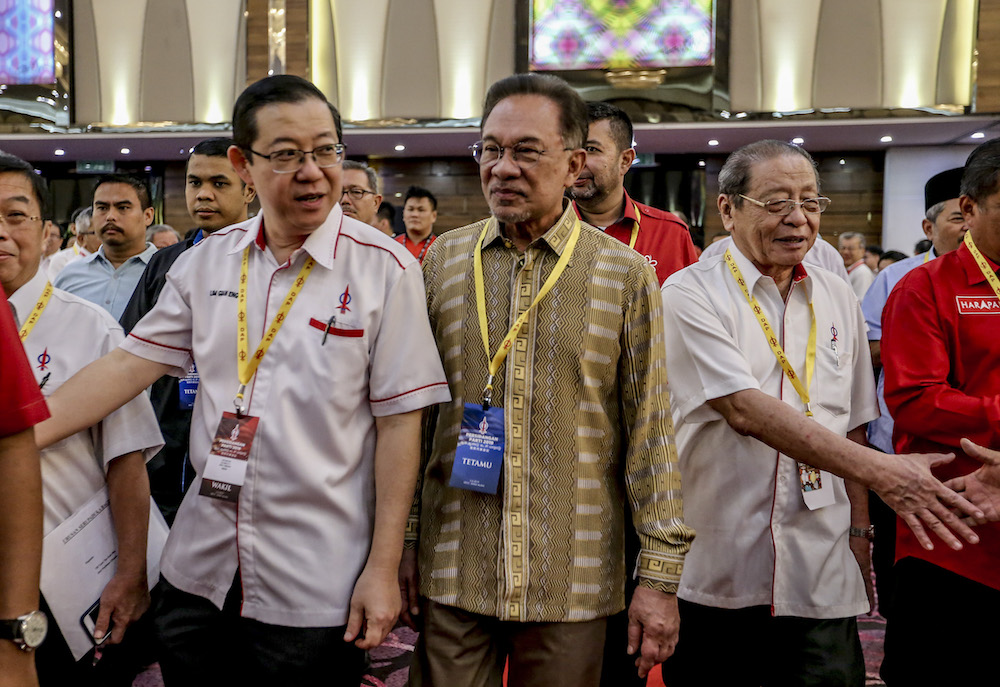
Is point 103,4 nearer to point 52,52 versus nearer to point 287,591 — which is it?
point 52,52

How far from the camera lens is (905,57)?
397 inches

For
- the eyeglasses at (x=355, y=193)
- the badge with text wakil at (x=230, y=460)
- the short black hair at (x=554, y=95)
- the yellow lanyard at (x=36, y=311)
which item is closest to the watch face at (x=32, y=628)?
the badge with text wakil at (x=230, y=460)

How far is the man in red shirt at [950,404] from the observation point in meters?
1.95

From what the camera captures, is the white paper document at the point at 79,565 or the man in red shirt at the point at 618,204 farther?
the man in red shirt at the point at 618,204

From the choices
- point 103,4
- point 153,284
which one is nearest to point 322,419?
point 153,284

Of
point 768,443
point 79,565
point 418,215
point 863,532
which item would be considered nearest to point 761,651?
point 863,532

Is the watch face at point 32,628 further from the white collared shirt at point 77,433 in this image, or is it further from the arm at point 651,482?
the arm at point 651,482

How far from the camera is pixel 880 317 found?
12.2 feet

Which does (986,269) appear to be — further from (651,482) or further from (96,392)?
(96,392)

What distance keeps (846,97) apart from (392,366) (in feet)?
33.3

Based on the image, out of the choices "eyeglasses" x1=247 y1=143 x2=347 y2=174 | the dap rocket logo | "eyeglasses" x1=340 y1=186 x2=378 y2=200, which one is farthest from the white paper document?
"eyeglasses" x1=340 y1=186 x2=378 y2=200

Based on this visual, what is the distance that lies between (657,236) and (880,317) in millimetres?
1411

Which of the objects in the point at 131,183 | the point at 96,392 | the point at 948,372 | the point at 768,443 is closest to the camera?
the point at 96,392

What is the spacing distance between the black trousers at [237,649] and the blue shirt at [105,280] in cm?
201
